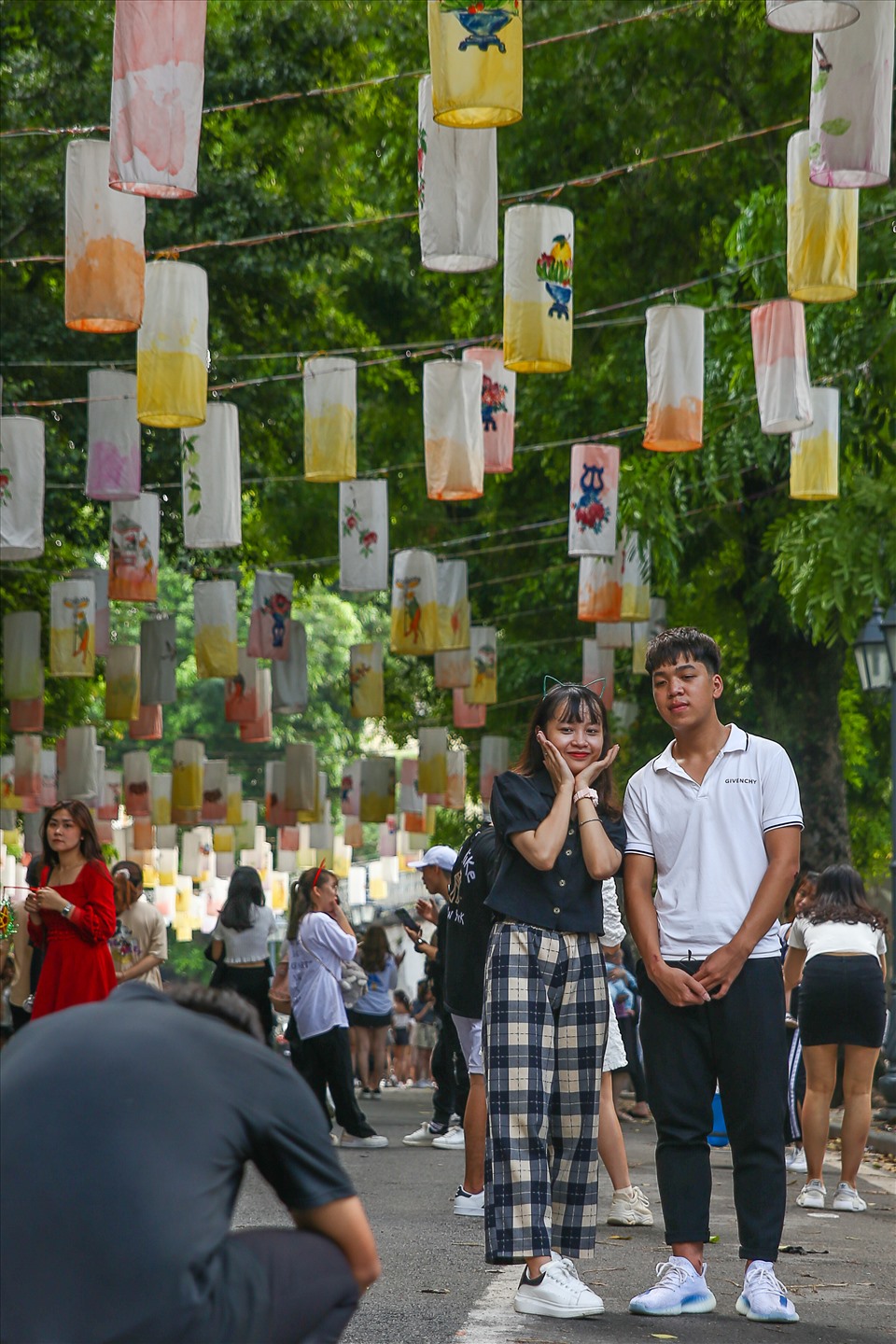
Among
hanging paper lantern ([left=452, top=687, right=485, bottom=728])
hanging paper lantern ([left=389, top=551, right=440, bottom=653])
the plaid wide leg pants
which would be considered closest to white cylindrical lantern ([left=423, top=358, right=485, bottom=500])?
hanging paper lantern ([left=389, top=551, right=440, bottom=653])

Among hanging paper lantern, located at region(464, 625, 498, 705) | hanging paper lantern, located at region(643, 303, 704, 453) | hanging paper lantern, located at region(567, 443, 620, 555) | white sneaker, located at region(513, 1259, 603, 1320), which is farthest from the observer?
hanging paper lantern, located at region(464, 625, 498, 705)

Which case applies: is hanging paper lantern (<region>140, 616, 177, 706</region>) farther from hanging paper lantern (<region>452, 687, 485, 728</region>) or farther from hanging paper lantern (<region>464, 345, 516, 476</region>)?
hanging paper lantern (<region>464, 345, 516, 476</region>)

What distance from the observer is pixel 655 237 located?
21.6 m

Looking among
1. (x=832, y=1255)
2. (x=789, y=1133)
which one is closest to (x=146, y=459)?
(x=789, y=1133)

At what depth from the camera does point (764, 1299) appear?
222 inches

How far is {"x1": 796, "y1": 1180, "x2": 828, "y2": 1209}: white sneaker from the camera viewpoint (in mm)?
9500

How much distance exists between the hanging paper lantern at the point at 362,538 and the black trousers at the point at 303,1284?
16.6 metres

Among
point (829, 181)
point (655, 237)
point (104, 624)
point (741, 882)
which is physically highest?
point (655, 237)

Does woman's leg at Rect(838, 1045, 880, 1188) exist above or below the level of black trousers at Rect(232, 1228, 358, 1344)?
below

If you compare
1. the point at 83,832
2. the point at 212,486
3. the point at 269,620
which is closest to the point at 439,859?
the point at 83,832

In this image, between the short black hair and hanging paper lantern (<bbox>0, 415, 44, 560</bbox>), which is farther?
hanging paper lantern (<bbox>0, 415, 44, 560</bbox>)

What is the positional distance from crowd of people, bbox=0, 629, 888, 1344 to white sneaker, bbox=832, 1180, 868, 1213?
10 mm

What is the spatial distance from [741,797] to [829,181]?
4.41 m

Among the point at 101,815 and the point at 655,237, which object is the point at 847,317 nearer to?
the point at 655,237
